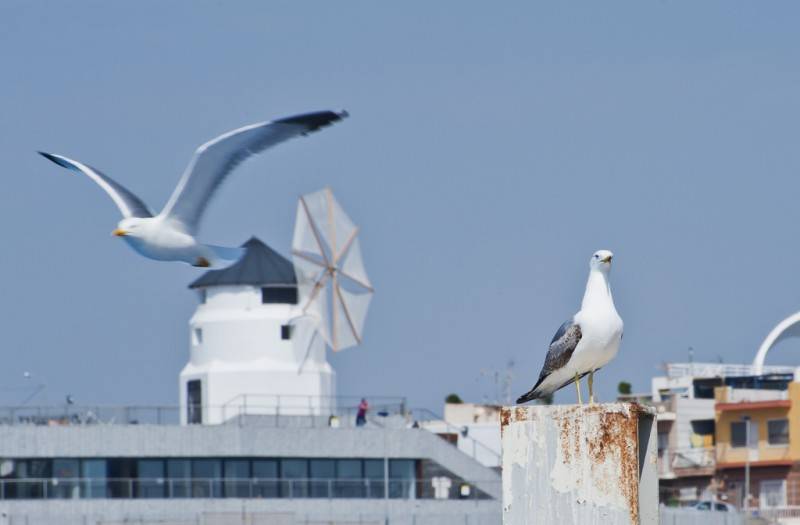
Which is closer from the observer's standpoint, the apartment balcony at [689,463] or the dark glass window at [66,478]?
the dark glass window at [66,478]

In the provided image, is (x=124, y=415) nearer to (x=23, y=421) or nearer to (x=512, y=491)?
(x=23, y=421)

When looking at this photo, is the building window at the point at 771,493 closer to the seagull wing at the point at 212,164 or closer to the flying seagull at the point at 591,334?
the seagull wing at the point at 212,164

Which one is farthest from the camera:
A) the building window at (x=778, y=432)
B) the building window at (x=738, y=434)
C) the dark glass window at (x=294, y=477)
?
the building window at (x=738, y=434)

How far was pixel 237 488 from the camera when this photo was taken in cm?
6644

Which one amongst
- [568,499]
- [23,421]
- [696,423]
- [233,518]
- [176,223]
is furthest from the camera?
[696,423]

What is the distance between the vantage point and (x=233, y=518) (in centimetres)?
6228

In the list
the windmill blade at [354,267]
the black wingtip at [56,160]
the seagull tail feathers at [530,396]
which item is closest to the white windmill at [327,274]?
the windmill blade at [354,267]

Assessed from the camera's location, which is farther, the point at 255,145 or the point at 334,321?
the point at 334,321

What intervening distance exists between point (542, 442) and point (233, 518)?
51.4m

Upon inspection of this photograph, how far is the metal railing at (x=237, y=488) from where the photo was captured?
63656 mm

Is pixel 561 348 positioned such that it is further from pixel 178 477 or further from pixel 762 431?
pixel 762 431

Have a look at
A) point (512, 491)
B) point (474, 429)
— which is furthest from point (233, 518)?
point (512, 491)

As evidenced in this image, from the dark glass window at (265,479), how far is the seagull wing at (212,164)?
121 ft

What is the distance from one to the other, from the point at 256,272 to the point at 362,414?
1268 cm
